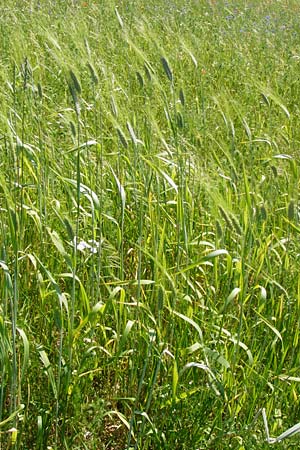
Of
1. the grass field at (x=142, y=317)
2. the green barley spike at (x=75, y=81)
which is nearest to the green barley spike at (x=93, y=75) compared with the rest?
the grass field at (x=142, y=317)

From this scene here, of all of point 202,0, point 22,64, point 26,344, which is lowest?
point 202,0

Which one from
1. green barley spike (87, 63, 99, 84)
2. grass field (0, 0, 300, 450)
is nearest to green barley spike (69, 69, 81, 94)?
grass field (0, 0, 300, 450)

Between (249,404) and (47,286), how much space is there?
57cm

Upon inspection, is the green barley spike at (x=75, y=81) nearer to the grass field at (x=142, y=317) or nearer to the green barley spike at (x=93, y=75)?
the grass field at (x=142, y=317)

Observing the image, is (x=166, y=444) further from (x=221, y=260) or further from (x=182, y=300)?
(x=221, y=260)

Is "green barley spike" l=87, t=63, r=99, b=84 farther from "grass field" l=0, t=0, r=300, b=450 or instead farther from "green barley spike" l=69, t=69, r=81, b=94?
"green barley spike" l=69, t=69, r=81, b=94

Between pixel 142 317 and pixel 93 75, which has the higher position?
pixel 93 75

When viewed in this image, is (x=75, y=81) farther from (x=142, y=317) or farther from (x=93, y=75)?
(x=142, y=317)

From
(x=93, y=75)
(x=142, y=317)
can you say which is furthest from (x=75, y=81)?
(x=142, y=317)

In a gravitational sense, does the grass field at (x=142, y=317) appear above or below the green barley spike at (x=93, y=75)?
below

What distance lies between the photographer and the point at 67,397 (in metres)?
1.48

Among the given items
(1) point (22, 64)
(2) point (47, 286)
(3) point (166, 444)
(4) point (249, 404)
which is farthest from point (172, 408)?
(1) point (22, 64)

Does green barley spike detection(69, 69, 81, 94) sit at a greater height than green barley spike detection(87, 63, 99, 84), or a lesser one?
greater

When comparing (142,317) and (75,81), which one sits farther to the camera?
(142,317)
